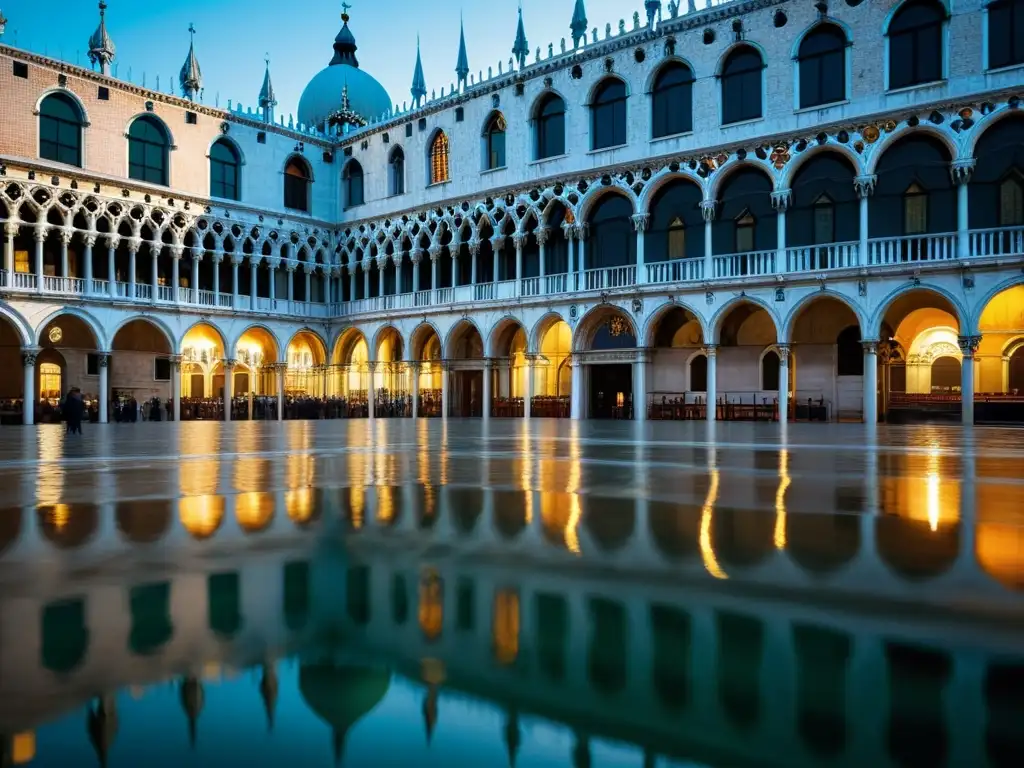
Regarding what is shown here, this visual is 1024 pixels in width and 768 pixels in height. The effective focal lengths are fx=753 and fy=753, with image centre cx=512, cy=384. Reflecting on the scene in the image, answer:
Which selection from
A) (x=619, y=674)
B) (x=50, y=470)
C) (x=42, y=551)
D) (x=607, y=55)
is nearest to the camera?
(x=619, y=674)

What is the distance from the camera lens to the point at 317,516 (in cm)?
430

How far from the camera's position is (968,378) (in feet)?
68.4

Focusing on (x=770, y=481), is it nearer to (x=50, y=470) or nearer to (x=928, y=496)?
(x=928, y=496)

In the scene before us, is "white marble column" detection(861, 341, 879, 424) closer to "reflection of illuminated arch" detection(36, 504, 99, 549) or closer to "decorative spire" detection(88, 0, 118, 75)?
"reflection of illuminated arch" detection(36, 504, 99, 549)

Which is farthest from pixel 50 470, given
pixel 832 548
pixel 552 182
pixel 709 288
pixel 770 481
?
pixel 552 182

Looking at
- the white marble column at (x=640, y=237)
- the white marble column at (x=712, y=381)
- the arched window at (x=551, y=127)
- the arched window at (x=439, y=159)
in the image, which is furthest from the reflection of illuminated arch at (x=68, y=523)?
the arched window at (x=439, y=159)

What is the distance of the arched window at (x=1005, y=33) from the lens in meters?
20.1

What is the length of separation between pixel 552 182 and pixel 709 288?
780cm

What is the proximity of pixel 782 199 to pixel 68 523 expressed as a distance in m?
23.4

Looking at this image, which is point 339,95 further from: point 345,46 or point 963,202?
point 963,202

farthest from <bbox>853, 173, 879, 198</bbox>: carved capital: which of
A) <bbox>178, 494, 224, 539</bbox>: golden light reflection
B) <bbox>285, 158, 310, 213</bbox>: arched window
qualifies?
<bbox>285, 158, 310, 213</bbox>: arched window

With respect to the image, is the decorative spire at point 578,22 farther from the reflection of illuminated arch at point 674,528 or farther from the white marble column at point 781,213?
the reflection of illuminated arch at point 674,528

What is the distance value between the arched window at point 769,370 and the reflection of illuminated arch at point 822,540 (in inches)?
897

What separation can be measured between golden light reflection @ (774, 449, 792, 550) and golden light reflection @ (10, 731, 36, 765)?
279 centimetres
